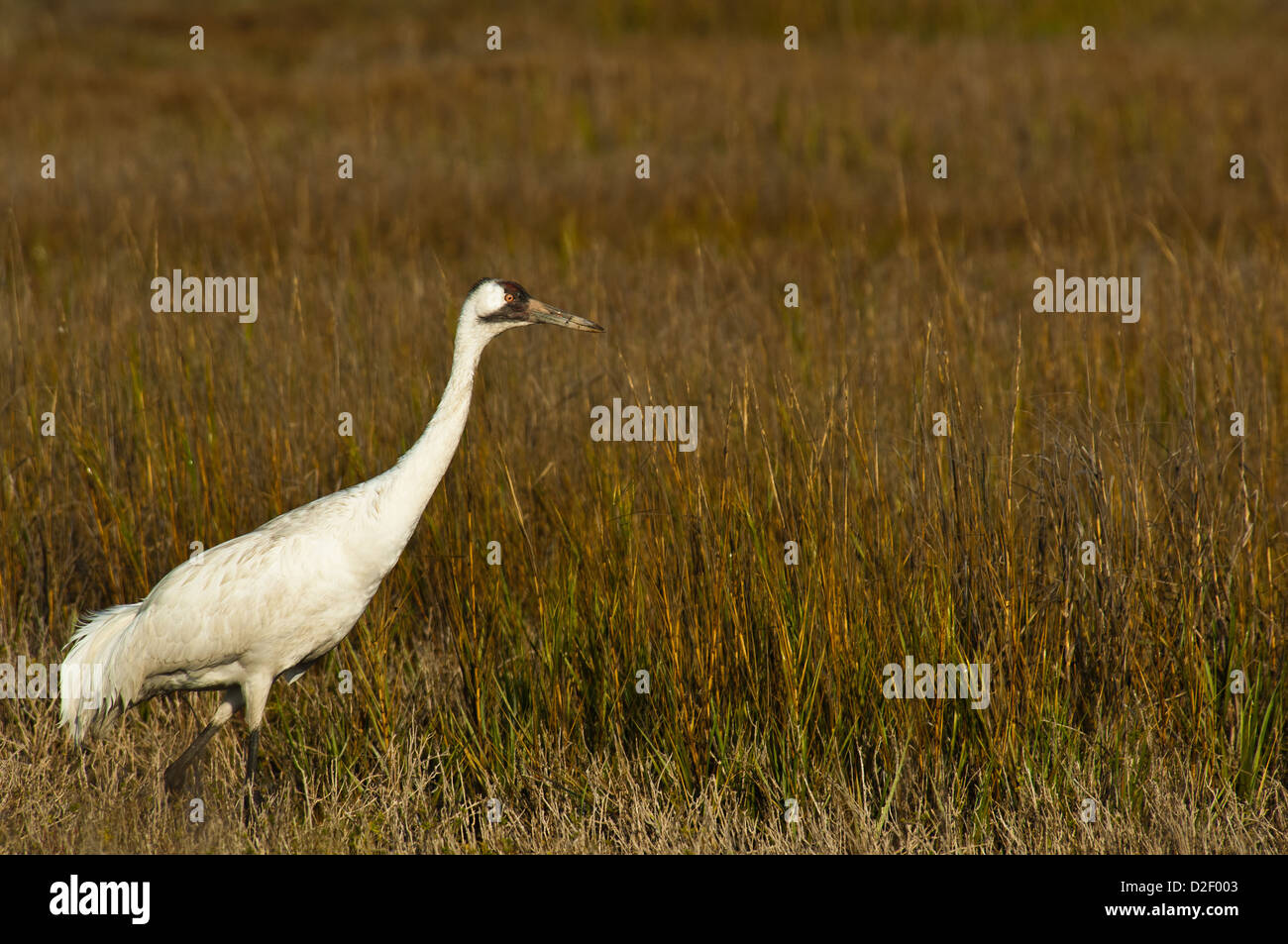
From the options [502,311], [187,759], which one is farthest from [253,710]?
[502,311]

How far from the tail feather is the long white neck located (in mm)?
1056

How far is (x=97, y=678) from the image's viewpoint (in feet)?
13.1

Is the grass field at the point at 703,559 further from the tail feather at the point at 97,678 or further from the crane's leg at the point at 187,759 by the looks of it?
the tail feather at the point at 97,678

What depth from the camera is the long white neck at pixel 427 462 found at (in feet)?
11.6

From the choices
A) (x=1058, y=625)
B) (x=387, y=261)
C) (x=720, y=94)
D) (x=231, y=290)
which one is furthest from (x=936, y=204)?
(x=1058, y=625)

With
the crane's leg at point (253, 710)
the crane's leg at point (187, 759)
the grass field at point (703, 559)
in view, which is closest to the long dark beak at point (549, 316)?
the grass field at point (703, 559)

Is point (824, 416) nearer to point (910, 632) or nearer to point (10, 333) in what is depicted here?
point (910, 632)

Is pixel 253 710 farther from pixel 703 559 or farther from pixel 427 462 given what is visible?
pixel 703 559

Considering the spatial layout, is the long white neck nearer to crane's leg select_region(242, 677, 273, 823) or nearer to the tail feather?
crane's leg select_region(242, 677, 273, 823)

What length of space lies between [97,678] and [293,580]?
0.90 meters

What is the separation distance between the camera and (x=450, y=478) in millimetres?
4785

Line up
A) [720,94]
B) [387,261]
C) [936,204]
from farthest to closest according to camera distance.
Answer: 1. [720,94]
2. [936,204]
3. [387,261]

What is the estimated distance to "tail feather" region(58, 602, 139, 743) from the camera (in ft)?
12.9
